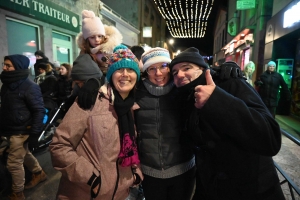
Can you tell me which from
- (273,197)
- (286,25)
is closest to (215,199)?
(273,197)

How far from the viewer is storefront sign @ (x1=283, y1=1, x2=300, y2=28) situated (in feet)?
20.3

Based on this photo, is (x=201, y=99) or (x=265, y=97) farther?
(x=265, y=97)

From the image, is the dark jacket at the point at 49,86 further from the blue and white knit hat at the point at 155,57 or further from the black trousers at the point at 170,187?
the black trousers at the point at 170,187

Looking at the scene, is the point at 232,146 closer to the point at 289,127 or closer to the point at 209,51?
the point at 289,127

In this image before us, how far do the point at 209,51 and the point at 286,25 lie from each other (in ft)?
179

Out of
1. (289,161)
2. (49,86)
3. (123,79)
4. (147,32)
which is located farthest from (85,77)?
(147,32)

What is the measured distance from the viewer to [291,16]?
6621 mm

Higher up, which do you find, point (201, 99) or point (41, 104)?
point (201, 99)

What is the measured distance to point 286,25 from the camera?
7078 mm

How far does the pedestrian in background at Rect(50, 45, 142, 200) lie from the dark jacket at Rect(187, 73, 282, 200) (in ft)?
2.04

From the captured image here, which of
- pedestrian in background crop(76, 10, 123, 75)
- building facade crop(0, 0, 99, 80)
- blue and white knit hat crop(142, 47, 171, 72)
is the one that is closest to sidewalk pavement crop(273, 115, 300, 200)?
blue and white knit hat crop(142, 47, 171, 72)

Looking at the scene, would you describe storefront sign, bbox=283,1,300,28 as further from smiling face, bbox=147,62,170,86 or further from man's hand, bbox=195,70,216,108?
man's hand, bbox=195,70,216,108

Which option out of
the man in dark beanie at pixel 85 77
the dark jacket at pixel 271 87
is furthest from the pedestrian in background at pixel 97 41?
the dark jacket at pixel 271 87

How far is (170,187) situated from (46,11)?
25.6 feet
